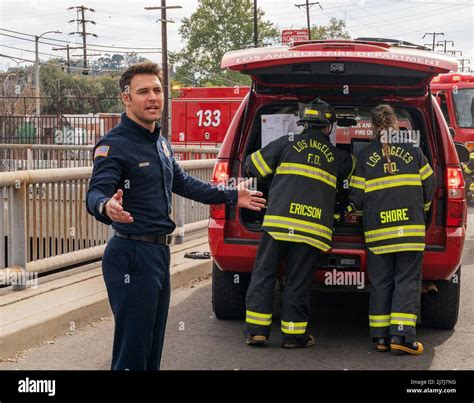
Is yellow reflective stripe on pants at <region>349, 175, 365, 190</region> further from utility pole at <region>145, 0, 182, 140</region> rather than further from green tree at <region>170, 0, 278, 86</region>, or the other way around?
green tree at <region>170, 0, 278, 86</region>

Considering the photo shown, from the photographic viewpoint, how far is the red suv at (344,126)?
6.62 m

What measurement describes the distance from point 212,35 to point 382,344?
9774cm

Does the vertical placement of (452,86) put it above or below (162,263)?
above

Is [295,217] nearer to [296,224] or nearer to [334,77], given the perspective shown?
[296,224]

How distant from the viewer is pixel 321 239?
6.68m

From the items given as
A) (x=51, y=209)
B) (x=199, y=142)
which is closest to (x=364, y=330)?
(x=51, y=209)

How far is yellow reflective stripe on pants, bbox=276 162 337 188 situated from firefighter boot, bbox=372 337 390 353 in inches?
45.5

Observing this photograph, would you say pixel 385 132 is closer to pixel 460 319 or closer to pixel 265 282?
pixel 265 282

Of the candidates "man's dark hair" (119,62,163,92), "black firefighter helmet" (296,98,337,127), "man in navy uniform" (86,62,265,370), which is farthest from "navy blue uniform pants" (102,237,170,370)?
"black firefighter helmet" (296,98,337,127)

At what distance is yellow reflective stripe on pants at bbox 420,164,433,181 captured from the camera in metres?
6.68

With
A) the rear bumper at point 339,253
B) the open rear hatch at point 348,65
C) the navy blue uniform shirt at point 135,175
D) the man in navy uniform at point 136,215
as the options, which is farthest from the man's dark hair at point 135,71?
the rear bumper at point 339,253

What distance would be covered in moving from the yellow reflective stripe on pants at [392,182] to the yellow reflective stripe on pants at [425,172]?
0.05 m

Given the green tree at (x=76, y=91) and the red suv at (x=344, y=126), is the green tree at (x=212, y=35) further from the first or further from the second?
the red suv at (x=344, y=126)
